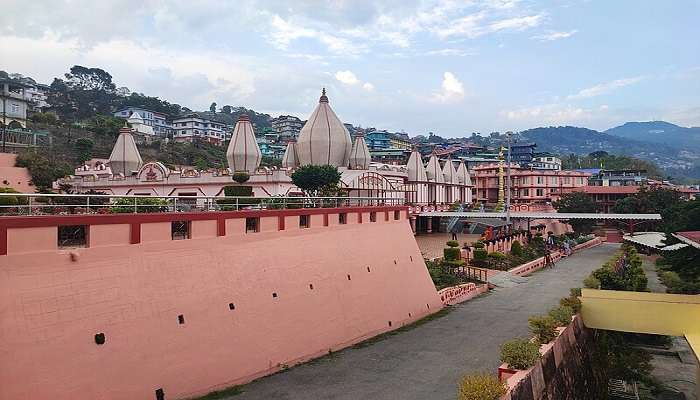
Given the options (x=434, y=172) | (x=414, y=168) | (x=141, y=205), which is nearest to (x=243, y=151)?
(x=141, y=205)

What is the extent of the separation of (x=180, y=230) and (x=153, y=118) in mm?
124766

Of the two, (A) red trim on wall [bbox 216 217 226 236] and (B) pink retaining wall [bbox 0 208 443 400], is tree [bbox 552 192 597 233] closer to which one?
(B) pink retaining wall [bbox 0 208 443 400]

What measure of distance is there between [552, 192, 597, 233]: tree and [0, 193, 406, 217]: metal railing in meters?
54.1

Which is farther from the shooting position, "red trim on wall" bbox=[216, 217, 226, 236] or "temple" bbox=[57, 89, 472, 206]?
"temple" bbox=[57, 89, 472, 206]

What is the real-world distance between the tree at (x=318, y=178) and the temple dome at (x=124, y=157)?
2076cm

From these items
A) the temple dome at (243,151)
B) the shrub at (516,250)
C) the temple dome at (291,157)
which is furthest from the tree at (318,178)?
the shrub at (516,250)

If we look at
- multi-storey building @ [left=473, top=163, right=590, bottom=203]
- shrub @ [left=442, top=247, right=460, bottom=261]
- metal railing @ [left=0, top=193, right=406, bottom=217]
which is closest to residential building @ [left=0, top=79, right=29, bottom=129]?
shrub @ [left=442, top=247, right=460, bottom=261]

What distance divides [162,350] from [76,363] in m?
2.17

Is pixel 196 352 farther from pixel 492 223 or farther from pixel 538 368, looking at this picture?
pixel 492 223

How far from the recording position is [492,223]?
189 feet

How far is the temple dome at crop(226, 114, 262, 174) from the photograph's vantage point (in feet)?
119

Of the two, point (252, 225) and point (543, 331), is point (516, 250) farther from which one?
point (252, 225)

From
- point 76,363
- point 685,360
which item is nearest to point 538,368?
point 76,363

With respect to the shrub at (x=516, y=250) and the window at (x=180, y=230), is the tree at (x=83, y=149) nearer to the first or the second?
the shrub at (x=516, y=250)
